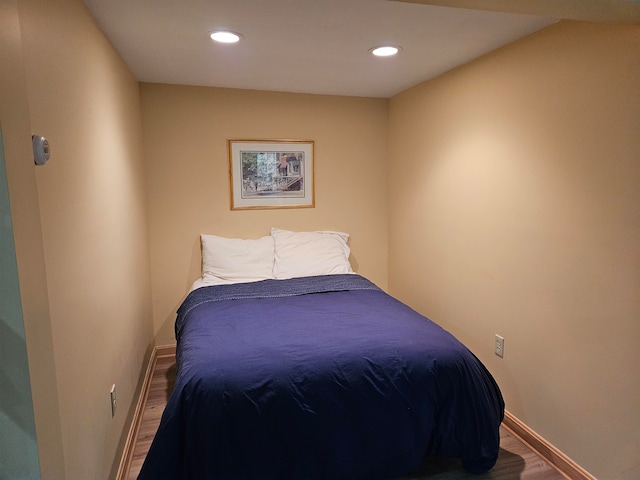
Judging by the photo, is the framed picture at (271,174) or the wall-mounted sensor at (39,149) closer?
the wall-mounted sensor at (39,149)

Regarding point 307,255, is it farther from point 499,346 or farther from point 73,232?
point 73,232

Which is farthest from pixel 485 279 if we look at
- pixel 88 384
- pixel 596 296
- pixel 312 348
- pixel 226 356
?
pixel 88 384

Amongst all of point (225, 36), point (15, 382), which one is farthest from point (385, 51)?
point (15, 382)

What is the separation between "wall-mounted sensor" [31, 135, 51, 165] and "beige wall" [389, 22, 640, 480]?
2104mm

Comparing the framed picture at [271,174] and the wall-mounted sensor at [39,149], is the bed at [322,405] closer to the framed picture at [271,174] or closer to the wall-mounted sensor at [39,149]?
the wall-mounted sensor at [39,149]

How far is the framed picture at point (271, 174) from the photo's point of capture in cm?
344

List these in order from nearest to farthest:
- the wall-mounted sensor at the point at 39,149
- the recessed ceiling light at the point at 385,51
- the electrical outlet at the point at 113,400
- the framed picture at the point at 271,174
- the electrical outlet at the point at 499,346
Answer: the wall-mounted sensor at the point at 39,149 → the electrical outlet at the point at 113,400 → the recessed ceiling light at the point at 385,51 → the electrical outlet at the point at 499,346 → the framed picture at the point at 271,174

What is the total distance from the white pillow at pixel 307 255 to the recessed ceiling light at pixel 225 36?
165 centimetres

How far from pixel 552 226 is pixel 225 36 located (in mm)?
1917

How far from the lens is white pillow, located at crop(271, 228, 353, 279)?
336 cm

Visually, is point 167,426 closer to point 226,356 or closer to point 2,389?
point 226,356

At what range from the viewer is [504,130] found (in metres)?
2.38

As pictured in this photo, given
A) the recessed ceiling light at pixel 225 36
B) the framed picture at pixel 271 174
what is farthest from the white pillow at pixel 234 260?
the recessed ceiling light at pixel 225 36

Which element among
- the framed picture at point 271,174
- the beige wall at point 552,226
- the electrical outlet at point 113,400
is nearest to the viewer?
the beige wall at point 552,226
